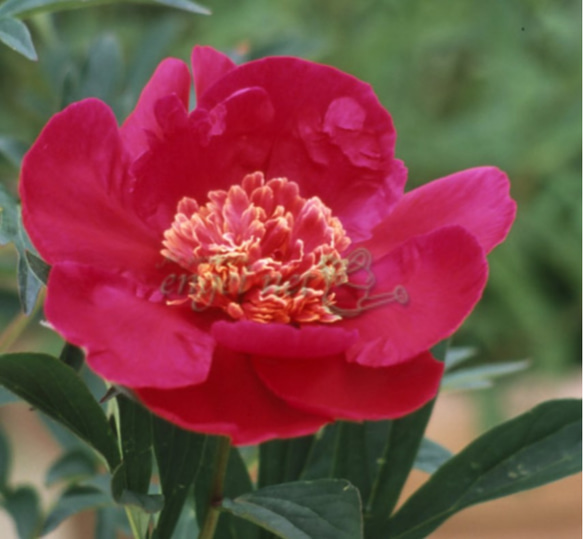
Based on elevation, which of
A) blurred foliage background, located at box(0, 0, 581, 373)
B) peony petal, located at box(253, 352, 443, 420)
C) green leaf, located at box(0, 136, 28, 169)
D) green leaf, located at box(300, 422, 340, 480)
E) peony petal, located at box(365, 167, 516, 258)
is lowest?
blurred foliage background, located at box(0, 0, 581, 373)

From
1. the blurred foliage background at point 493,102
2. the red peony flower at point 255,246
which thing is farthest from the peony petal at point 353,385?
the blurred foliage background at point 493,102

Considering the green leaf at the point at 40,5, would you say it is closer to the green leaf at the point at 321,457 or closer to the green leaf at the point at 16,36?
the green leaf at the point at 16,36

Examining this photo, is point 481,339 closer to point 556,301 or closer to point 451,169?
point 556,301

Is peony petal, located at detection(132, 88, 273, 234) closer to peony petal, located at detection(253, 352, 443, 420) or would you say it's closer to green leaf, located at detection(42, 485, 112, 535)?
peony petal, located at detection(253, 352, 443, 420)

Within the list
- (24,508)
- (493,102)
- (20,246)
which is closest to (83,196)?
(20,246)

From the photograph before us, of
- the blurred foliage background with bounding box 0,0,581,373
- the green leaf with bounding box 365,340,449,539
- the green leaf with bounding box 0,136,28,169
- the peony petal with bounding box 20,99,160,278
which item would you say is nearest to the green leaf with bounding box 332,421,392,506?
the green leaf with bounding box 365,340,449,539

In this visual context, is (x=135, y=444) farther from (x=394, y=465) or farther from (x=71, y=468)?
(x=71, y=468)

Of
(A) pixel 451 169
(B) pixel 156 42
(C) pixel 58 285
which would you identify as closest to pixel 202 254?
(C) pixel 58 285
